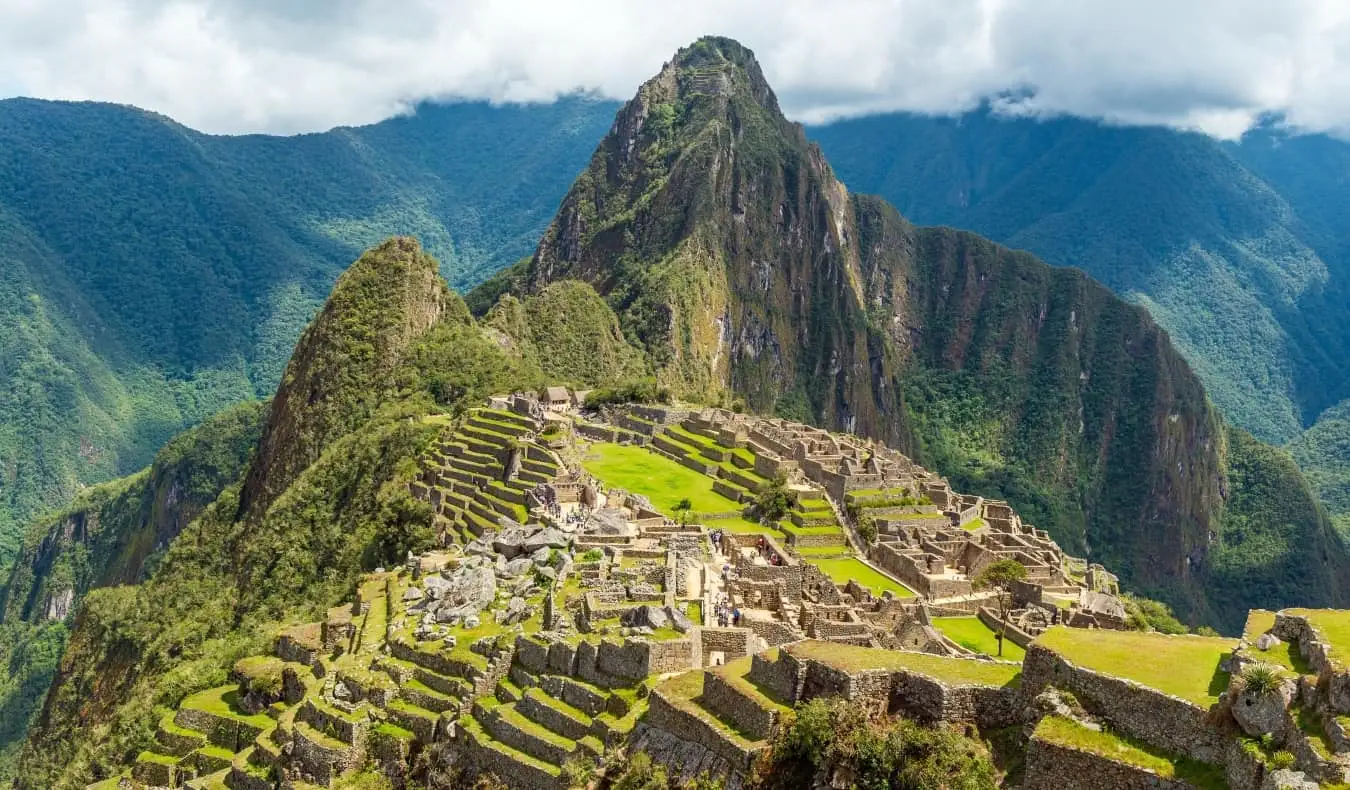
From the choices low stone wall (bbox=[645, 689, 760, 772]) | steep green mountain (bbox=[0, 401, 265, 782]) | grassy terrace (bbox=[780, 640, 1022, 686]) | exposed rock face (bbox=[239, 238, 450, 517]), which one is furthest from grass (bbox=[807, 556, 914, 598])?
steep green mountain (bbox=[0, 401, 265, 782])

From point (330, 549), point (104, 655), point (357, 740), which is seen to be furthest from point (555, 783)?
point (104, 655)

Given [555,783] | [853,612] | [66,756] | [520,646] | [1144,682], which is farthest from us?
[66,756]

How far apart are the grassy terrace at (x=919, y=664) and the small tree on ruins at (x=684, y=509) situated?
1281 inches

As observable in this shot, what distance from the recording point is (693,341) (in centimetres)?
18725

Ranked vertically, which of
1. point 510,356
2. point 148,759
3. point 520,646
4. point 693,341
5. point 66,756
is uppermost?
point 693,341

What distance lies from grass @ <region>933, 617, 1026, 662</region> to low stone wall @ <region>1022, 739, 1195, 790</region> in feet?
85.2

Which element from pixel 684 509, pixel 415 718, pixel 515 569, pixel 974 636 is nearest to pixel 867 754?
pixel 415 718

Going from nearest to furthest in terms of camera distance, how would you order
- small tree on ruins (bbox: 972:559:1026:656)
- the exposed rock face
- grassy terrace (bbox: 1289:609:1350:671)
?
1. grassy terrace (bbox: 1289:609:1350:671)
2. small tree on ruins (bbox: 972:559:1026:656)
3. the exposed rock face

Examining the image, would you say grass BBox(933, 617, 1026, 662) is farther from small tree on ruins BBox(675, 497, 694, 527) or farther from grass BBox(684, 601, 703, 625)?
grass BBox(684, 601, 703, 625)

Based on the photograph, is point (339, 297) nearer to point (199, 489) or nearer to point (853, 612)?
point (199, 489)

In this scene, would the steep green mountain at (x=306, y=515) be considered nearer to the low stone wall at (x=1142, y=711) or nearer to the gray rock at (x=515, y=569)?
the gray rock at (x=515, y=569)

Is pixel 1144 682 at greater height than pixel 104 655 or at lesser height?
greater

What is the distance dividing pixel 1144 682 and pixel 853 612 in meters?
17.5

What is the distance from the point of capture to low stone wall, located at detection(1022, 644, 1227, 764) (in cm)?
1767
